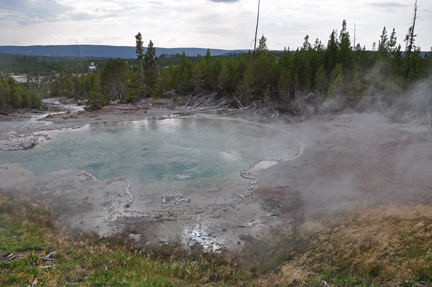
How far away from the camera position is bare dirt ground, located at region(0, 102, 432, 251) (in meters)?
11.3

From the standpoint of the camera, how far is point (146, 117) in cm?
3603

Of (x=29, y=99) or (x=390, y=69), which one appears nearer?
(x=390, y=69)

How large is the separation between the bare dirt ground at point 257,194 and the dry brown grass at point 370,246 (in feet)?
4.90

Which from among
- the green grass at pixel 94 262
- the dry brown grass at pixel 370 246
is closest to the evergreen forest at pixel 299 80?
the dry brown grass at pixel 370 246

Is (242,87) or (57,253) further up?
(242,87)

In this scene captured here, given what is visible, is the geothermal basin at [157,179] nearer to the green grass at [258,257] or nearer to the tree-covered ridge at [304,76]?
the green grass at [258,257]

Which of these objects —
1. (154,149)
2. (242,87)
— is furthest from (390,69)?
(154,149)

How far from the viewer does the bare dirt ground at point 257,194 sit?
37.0ft

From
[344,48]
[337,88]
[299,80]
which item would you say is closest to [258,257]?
[337,88]

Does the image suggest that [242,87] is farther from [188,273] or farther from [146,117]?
[188,273]

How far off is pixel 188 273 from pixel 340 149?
16.6 m

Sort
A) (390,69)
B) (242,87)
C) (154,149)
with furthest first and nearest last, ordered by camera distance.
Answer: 1. (242,87)
2. (390,69)
3. (154,149)

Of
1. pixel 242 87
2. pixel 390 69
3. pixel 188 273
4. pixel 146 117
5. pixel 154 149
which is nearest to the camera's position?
pixel 188 273

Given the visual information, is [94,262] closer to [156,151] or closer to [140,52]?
[156,151]
